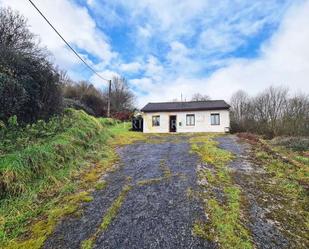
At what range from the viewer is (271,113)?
87.9 feet

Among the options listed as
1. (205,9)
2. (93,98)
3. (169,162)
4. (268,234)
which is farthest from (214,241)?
(93,98)

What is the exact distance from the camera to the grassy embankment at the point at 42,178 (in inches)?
163

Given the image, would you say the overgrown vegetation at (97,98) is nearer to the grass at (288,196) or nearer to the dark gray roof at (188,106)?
the dark gray roof at (188,106)

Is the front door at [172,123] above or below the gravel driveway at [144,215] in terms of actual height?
above

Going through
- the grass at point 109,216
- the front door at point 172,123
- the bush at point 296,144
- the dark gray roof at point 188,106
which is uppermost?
the dark gray roof at point 188,106

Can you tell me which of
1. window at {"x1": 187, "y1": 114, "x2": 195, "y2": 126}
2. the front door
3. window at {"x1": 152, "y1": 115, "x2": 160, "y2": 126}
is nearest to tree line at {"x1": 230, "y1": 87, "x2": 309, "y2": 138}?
window at {"x1": 187, "y1": 114, "x2": 195, "y2": 126}

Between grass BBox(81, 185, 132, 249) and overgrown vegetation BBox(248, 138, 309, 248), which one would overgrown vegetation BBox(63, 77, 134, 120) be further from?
overgrown vegetation BBox(248, 138, 309, 248)

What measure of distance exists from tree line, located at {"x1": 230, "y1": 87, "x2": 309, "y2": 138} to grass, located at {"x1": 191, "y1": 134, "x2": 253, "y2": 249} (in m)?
14.5

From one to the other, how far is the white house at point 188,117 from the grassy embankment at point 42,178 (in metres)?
14.3

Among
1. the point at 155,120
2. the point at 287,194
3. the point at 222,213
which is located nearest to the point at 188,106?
the point at 155,120

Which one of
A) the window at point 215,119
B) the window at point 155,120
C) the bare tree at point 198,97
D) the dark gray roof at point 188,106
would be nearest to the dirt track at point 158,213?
the window at point 215,119

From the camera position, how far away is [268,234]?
12.7 ft

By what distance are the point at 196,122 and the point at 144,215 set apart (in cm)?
1846

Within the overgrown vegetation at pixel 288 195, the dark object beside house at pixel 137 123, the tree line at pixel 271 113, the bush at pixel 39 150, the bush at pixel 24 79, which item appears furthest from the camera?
the dark object beside house at pixel 137 123
